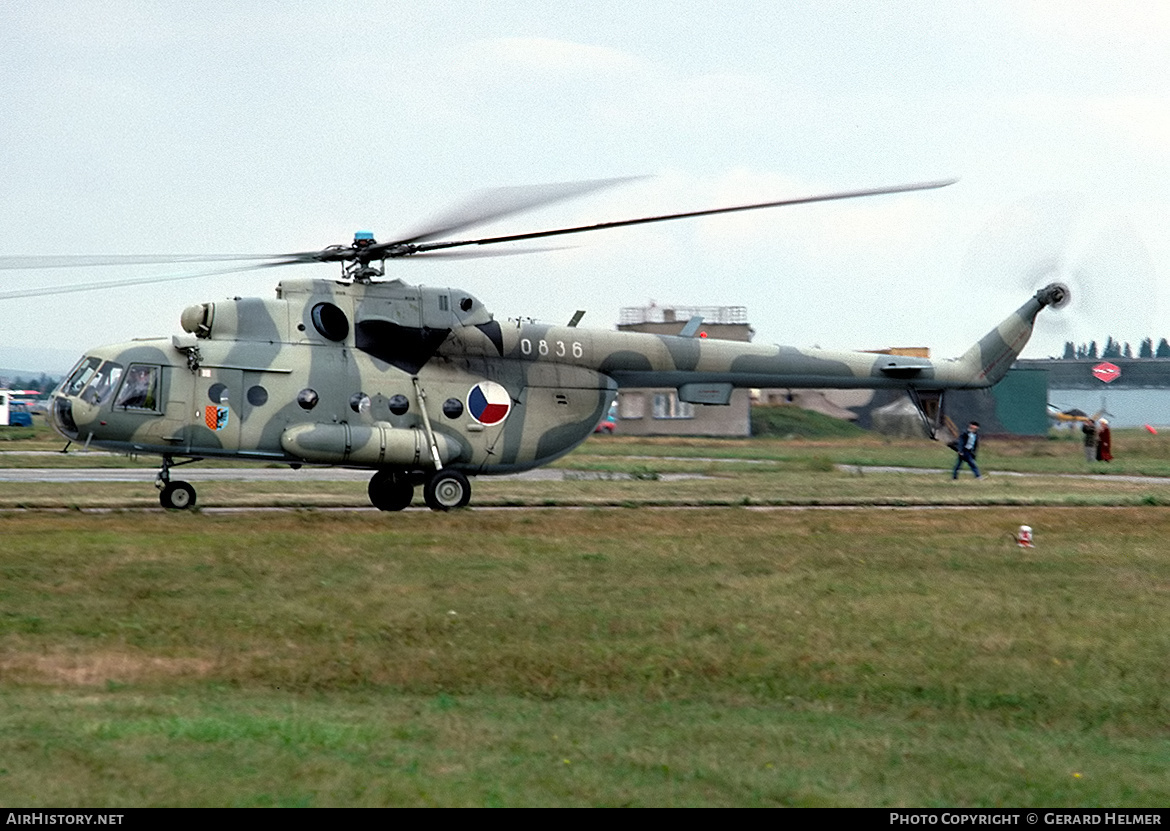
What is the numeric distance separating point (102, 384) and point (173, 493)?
243 cm

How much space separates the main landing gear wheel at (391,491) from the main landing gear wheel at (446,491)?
697mm

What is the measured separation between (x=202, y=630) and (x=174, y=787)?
5.46 metres

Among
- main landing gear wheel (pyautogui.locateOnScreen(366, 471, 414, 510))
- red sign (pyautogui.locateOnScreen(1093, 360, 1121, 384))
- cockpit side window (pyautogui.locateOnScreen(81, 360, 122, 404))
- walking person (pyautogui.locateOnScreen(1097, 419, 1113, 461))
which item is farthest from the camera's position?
red sign (pyautogui.locateOnScreen(1093, 360, 1121, 384))

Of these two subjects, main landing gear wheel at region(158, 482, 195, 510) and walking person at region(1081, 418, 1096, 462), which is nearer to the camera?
main landing gear wheel at region(158, 482, 195, 510)

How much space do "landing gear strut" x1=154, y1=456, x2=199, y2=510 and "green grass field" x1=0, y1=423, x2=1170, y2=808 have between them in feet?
3.38

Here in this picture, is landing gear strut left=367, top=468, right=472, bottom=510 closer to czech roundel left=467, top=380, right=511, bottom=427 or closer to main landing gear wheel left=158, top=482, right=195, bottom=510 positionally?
czech roundel left=467, top=380, right=511, bottom=427

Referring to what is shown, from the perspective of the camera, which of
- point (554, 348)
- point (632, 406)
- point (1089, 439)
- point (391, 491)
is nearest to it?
point (391, 491)

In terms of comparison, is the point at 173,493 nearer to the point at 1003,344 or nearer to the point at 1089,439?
the point at 1003,344

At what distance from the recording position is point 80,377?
22.5 meters

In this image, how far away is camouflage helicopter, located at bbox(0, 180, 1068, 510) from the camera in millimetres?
22500

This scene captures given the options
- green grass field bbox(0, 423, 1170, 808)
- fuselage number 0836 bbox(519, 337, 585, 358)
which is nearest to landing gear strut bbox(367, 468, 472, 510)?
green grass field bbox(0, 423, 1170, 808)

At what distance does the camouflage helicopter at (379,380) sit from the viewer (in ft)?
73.8

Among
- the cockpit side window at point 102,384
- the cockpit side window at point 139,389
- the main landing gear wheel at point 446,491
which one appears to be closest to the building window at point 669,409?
the main landing gear wheel at point 446,491

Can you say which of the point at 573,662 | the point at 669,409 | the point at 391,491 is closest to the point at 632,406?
the point at 669,409
